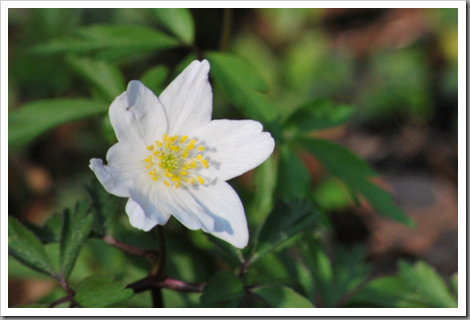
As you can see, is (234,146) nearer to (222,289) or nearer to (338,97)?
(222,289)

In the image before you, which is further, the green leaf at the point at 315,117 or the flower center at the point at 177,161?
the green leaf at the point at 315,117

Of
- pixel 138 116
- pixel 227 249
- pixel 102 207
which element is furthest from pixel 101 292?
pixel 138 116

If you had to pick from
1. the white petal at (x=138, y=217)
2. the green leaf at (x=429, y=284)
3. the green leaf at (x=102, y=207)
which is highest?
the white petal at (x=138, y=217)

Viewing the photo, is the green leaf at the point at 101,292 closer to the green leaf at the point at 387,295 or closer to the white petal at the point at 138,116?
the white petal at the point at 138,116

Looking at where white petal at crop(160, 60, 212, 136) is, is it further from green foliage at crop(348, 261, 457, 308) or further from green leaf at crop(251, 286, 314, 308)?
green foliage at crop(348, 261, 457, 308)

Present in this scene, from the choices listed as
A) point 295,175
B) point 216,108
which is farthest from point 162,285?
point 216,108

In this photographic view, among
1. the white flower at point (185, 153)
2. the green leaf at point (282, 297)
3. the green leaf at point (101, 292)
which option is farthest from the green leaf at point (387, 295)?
the green leaf at point (101, 292)
